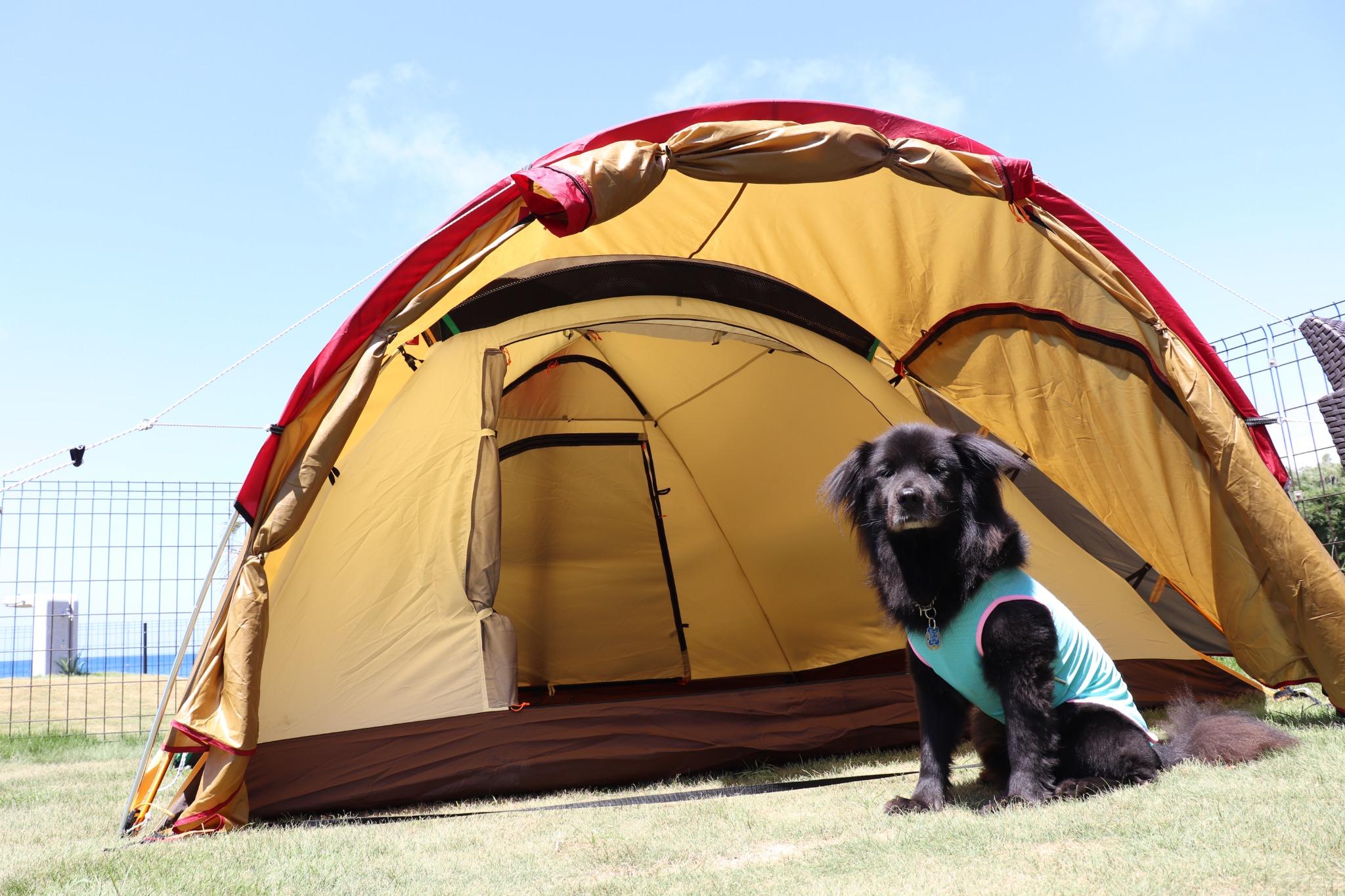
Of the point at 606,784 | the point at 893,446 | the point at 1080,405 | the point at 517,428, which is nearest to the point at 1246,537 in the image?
the point at 1080,405

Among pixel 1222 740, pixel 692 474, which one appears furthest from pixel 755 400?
pixel 1222 740

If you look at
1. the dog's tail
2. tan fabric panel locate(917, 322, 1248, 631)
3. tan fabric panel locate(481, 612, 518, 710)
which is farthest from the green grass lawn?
tan fabric panel locate(917, 322, 1248, 631)

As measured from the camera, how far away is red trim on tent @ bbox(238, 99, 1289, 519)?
2.79m

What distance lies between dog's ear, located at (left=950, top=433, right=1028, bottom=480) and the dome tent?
864mm

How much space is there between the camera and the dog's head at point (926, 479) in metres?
2.49

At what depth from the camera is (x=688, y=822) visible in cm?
248

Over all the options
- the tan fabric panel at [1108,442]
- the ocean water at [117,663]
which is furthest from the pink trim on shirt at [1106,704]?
the ocean water at [117,663]

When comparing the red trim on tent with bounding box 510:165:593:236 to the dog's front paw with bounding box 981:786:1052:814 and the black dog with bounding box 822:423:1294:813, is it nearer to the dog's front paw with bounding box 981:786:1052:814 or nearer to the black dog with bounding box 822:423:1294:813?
the black dog with bounding box 822:423:1294:813

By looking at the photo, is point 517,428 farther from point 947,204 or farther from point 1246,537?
point 1246,537

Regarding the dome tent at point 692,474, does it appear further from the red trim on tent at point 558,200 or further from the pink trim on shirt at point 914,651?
the pink trim on shirt at point 914,651

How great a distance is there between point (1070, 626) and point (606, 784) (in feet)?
5.43

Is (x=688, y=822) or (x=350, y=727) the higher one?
(x=350, y=727)

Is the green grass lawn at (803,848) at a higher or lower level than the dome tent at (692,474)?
lower

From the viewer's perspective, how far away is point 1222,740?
2.48 metres
